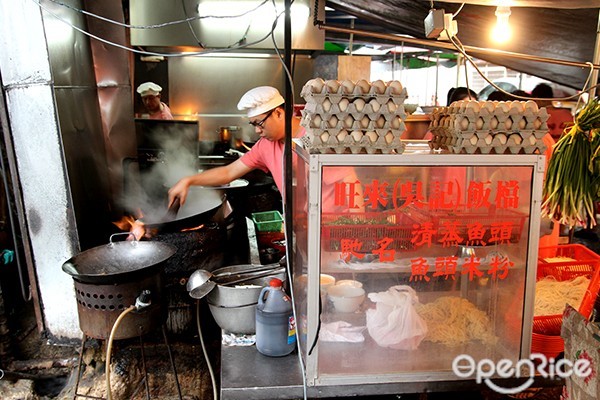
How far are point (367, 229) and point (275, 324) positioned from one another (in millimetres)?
786

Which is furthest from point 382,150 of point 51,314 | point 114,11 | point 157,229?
point 114,11

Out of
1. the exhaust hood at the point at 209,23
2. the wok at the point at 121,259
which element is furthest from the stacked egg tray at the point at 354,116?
the exhaust hood at the point at 209,23

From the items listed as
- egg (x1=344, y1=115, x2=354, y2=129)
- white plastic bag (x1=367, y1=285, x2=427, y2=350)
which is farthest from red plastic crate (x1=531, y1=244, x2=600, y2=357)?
egg (x1=344, y1=115, x2=354, y2=129)

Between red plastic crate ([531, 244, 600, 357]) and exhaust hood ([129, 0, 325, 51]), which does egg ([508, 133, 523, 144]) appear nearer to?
red plastic crate ([531, 244, 600, 357])

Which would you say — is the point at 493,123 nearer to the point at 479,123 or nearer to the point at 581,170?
the point at 479,123

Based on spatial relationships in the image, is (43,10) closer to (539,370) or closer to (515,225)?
(515,225)

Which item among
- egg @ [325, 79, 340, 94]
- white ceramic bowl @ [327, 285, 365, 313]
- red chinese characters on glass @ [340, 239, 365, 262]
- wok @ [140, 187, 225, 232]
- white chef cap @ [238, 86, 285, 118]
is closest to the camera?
egg @ [325, 79, 340, 94]

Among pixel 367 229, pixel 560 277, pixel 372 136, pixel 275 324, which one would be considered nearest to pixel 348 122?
pixel 372 136

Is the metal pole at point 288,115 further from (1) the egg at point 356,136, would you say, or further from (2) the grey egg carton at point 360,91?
(1) the egg at point 356,136

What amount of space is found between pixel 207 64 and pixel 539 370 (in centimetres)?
821

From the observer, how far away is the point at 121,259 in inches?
141

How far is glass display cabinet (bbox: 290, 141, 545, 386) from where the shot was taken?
2371mm

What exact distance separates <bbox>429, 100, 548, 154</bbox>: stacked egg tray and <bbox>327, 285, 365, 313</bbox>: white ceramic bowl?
938 mm

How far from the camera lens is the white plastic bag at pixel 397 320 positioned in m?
2.51
